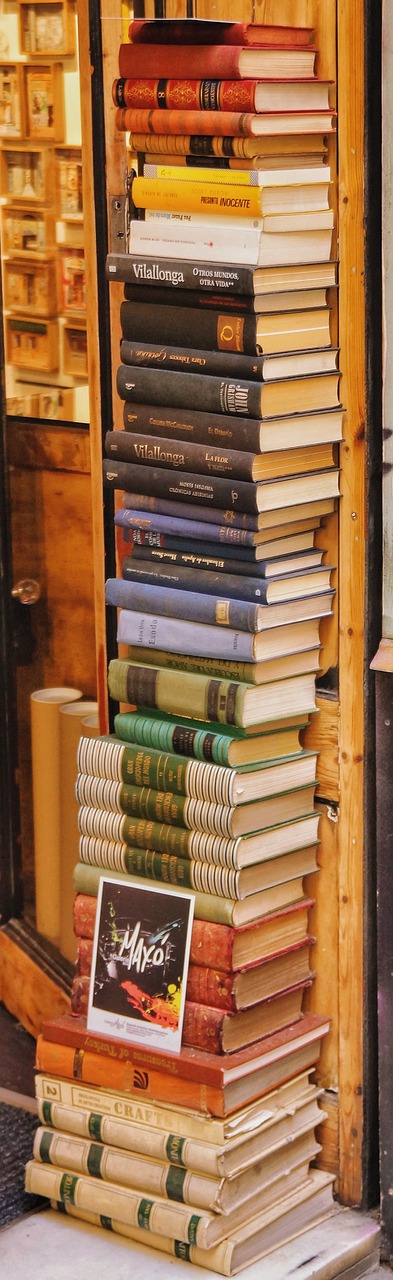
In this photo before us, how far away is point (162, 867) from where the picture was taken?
2.82 metres

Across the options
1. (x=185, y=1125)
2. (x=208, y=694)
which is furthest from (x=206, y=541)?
(x=185, y=1125)

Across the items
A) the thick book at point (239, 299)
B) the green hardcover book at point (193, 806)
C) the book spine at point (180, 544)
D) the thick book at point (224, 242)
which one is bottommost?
the green hardcover book at point (193, 806)

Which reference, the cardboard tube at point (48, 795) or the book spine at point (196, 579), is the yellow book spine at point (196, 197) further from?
the cardboard tube at point (48, 795)

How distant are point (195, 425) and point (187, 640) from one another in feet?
1.17

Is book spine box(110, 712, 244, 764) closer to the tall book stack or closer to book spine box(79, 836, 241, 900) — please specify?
the tall book stack

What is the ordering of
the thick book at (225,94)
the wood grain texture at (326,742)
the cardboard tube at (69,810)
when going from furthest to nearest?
the cardboard tube at (69,810) → the wood grain texture at (326,742) → the thick book at (225,94)

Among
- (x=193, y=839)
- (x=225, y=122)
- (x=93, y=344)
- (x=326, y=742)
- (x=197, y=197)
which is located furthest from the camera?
(x=93, y=344)

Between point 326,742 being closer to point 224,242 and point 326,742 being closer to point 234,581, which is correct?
point 234,581

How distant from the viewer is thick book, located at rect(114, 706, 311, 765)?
2742 millimetres

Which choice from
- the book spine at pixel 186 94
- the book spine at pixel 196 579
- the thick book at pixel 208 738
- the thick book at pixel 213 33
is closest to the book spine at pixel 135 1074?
the thick book at pixel 208 738

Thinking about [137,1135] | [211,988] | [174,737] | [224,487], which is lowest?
[137,1135]

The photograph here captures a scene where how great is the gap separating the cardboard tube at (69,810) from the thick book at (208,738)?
2.40ft

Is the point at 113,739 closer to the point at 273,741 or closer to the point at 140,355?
the point at 273,741

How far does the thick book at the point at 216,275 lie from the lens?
2580 mm
